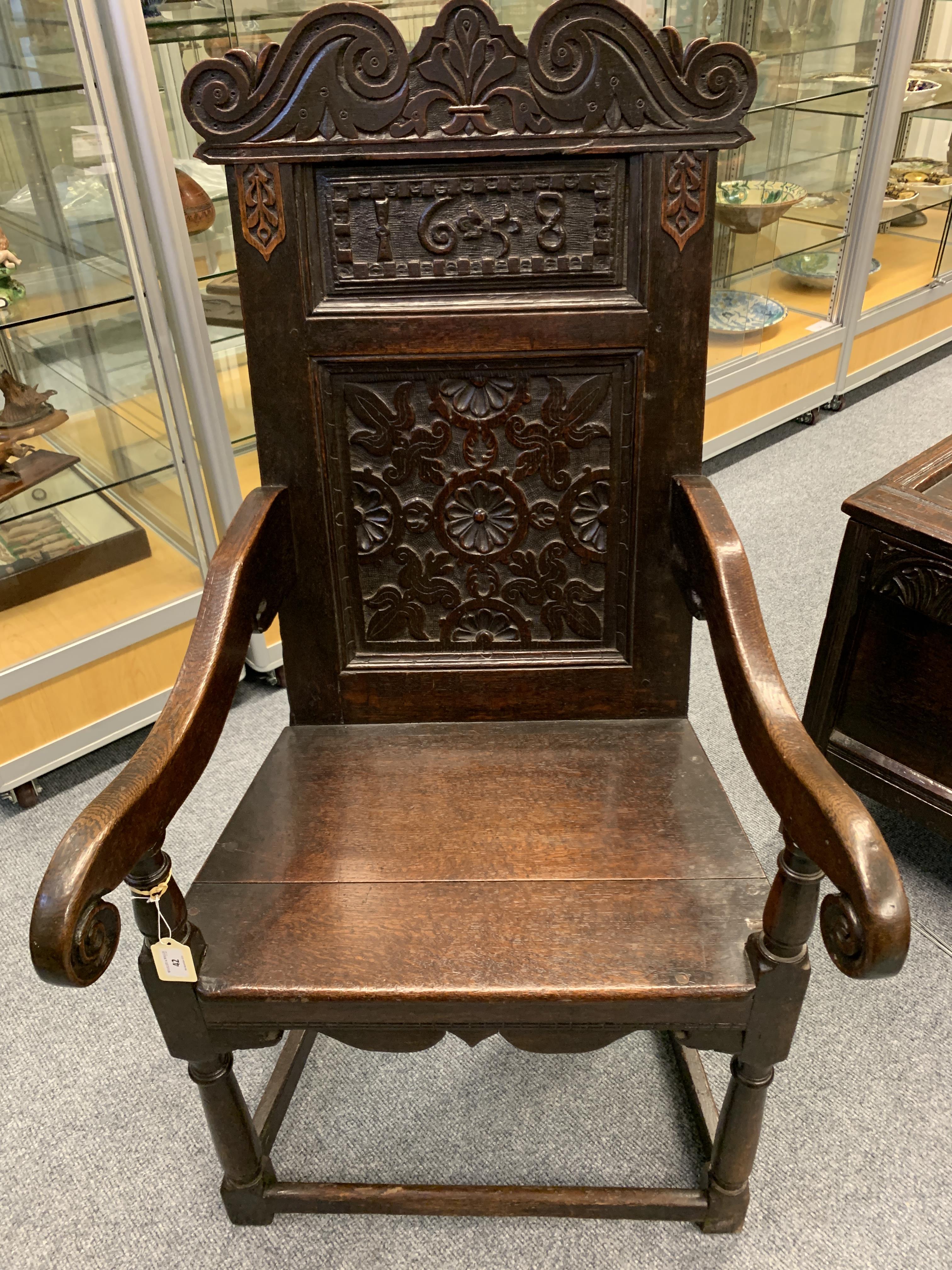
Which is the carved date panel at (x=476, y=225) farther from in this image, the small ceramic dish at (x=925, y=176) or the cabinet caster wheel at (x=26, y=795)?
the small ceramic dish at (x=925, y=176)

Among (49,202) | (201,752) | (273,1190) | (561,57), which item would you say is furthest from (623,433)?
(49,202)

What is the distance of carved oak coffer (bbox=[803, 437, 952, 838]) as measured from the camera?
148cm

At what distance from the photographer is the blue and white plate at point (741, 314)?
10.1ft

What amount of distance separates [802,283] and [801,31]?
0.80 m

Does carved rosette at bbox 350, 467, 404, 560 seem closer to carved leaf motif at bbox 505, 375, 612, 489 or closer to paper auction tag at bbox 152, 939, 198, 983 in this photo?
carved leaf motif at bbox 505, 375, 612, 489

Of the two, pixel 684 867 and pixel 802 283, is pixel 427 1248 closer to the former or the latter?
pixel 684 867

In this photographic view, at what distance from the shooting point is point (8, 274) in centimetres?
177

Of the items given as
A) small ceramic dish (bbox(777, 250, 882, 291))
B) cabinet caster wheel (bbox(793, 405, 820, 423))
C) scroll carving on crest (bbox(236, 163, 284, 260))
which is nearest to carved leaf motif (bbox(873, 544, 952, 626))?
scroll carving on crest (bbox(236, 163, 284, 260))

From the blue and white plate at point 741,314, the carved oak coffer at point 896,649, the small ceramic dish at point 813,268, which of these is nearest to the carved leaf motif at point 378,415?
the carved oak coffer at point 896,649

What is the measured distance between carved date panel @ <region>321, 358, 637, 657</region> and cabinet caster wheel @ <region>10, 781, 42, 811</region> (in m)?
1.02

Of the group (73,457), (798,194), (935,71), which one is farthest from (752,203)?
(73,457)

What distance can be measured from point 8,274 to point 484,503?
44.5 inches

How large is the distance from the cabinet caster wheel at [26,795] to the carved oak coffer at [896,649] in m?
1.51

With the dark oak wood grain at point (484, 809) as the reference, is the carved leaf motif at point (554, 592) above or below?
above
